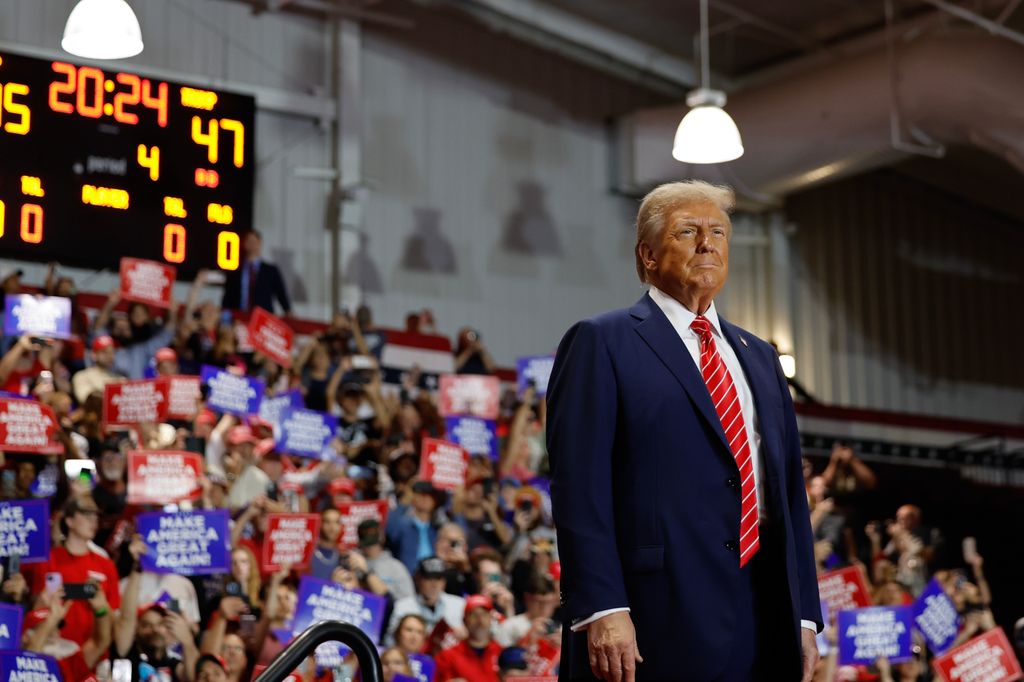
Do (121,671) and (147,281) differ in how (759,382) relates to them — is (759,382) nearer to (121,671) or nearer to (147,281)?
(121,671)

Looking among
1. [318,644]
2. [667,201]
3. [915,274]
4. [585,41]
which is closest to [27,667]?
[318,644]

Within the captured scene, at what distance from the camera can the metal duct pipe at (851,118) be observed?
14.1 m

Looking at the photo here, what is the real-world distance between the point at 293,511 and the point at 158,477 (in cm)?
87

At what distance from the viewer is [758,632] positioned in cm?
301

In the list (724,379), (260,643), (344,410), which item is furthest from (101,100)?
(724,379)

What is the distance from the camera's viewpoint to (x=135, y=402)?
8812 mm

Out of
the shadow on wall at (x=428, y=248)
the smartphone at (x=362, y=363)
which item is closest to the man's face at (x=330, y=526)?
the smartphone at (x=362, y=363)

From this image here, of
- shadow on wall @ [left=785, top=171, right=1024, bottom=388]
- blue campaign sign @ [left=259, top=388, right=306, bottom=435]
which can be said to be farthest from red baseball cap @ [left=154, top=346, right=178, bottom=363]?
shadow on wall @ [left=785, top=171, right=1024, bottom=388]

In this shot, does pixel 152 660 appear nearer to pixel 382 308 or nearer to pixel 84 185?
pixel 84 185

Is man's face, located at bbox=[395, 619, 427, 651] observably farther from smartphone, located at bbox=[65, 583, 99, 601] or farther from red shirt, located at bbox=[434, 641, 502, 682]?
smartphone, located at bbox=[65, 583, 99, 601]

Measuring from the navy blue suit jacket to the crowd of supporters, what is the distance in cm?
405

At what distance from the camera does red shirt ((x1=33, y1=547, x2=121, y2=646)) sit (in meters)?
7.10

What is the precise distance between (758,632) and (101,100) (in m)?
7.70

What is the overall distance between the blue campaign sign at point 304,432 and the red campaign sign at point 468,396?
5.26 ft
